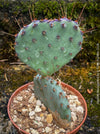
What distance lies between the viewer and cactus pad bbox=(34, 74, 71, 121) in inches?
40.5

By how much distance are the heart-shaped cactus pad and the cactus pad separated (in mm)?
65

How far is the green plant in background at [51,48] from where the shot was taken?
935 mm

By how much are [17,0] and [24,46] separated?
86cm

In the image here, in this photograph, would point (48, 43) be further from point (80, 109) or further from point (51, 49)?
point (80, 109)

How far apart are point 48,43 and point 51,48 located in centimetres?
3

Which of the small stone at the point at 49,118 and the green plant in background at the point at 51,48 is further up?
the green plant in background at the point at 51,48

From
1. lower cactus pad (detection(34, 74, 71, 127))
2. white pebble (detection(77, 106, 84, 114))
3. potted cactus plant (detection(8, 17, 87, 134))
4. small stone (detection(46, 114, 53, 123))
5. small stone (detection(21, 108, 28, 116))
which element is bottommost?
white pebble (detection(77, 106, 84, 114))

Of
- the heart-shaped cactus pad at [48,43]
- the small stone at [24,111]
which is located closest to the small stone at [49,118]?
the small stone at [24,111]

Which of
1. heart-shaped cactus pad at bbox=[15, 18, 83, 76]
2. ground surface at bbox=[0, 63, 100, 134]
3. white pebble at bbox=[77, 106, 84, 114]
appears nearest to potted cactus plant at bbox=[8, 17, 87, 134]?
heart-shaped cactus pad at bbox=[15, 18, 83, 76]

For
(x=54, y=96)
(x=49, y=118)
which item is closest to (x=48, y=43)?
(x=54, y=96)

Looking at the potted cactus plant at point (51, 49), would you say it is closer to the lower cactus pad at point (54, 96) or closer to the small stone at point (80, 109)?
the lower cactus pad at point (54, 96)

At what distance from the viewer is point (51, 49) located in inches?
39.4

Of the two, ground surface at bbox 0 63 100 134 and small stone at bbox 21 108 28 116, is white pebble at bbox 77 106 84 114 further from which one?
small stone at bbox 21 108 28 116

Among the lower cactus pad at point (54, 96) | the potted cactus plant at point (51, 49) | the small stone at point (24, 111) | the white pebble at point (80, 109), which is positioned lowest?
the white pebble at point (80, 109)
